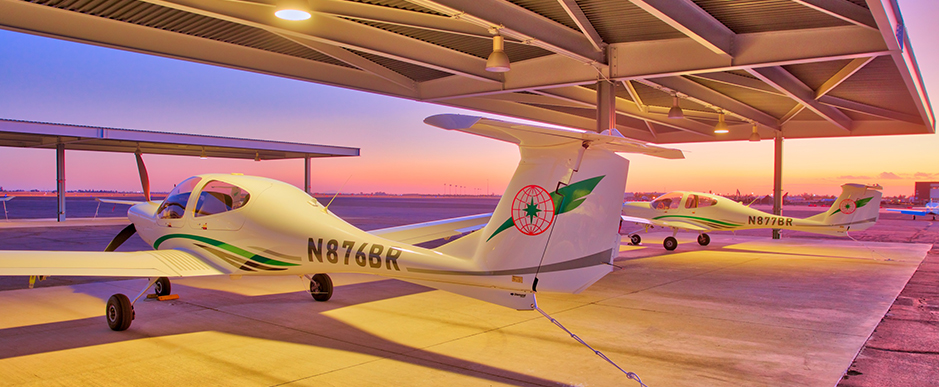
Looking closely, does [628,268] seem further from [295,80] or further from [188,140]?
[188,140]

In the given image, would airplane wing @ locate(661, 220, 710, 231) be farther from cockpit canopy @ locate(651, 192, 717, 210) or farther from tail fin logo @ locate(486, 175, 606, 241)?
tail fin logo @ locate(486, 175, 606, 241)

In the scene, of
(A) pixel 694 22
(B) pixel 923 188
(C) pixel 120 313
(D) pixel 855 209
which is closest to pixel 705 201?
(D) pixel 855 209

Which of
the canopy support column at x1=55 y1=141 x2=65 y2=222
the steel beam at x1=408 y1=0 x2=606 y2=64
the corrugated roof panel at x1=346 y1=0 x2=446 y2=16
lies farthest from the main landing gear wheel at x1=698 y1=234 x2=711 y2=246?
the canopy support column at x1=55 y1=141 x2=65 y2=222

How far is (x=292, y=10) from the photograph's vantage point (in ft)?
19.8

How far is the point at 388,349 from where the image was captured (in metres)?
5.27

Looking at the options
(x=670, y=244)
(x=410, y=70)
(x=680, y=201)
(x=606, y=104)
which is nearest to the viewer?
(x=606, y=104)

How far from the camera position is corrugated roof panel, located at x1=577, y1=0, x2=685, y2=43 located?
7.77 meters

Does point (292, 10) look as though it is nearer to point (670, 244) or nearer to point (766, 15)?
point (766, 15)

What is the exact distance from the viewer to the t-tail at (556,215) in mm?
4484

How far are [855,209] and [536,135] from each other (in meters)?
14.9

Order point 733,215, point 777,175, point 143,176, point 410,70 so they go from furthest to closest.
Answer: point 777,175 < point 733,215 < point 410,70 < point 143,176

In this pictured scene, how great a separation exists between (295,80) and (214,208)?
16.0 feet

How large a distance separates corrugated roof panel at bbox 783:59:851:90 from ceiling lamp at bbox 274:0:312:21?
390 inches

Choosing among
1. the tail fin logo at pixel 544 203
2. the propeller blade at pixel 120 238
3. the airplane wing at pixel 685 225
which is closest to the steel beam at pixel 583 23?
the tail fin logo at pixel 544 203
